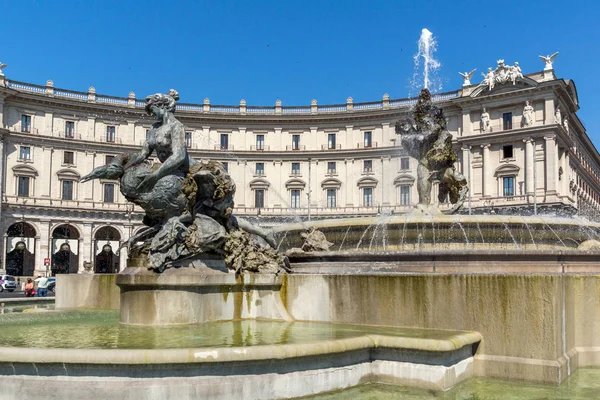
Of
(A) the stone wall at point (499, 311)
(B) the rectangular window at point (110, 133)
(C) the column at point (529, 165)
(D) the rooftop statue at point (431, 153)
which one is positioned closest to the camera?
(A) the stone wall at point (499, 311)

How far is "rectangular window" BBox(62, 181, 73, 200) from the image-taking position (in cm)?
5956

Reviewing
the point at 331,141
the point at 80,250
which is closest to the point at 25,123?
the point at 80,250

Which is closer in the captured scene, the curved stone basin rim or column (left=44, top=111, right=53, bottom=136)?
the curved stone basin rim

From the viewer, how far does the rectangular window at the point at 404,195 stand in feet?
195

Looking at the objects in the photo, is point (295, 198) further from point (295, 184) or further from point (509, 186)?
point (509, 186)

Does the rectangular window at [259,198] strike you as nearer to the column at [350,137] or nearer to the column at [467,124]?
the column at [350,137]

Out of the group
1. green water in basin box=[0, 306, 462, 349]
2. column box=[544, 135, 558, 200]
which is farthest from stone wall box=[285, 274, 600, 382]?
column box=[544, 135, 558, 200]

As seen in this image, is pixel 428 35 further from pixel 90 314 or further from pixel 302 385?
pixel 302 385

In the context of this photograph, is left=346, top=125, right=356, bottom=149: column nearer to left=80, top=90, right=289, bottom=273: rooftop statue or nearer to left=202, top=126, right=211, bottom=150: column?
left=202, top=126, right=211, bottom=150: column

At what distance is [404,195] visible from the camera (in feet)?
201

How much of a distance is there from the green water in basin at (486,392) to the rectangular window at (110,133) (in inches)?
2432

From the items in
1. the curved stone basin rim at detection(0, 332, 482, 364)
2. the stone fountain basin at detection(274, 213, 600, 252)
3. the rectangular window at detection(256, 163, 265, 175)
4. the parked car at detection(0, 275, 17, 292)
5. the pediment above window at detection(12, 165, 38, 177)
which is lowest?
the parked car at detection(0, 275, 17, 292)

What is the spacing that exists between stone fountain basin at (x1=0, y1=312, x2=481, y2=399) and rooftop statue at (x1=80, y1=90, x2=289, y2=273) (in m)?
2.45

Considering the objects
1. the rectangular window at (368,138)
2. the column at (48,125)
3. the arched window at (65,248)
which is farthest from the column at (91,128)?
the rectangular window at (368,138)
